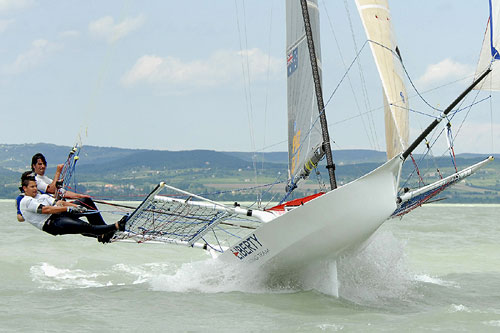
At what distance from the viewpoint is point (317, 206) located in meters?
8.40

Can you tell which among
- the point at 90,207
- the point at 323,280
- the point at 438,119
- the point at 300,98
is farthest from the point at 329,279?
the point at 300,98

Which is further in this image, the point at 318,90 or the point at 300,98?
the point at 300,98

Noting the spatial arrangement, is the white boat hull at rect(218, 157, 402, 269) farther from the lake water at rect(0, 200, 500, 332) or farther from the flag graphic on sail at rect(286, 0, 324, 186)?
the flag graphic on sail at rect(286, 0, 324, 186)

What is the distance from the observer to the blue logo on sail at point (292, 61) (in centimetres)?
1238

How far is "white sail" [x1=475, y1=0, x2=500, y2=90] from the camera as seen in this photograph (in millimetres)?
8523

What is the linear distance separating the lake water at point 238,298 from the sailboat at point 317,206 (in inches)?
20.5

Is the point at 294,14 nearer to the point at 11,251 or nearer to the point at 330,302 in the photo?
the point at 330,302

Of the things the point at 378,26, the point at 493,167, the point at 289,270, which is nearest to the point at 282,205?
the point at 289,270

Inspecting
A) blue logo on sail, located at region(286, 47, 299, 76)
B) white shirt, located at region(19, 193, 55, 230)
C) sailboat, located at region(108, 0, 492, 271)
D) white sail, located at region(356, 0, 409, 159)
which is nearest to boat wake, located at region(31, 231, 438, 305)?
sailboat, located at region(108, 0, 492, 271)

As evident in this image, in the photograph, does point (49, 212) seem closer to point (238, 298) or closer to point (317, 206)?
point (238, 298)

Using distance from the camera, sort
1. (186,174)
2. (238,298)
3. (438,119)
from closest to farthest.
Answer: (438,119)
(238,298)
(186,174)

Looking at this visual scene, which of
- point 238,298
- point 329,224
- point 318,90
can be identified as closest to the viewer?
point 329,224

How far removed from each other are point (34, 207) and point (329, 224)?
3.52 meters

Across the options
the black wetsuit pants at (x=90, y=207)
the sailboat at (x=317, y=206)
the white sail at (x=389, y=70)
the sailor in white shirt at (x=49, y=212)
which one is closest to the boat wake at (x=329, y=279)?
the sailboat at (x=317, y=206)
